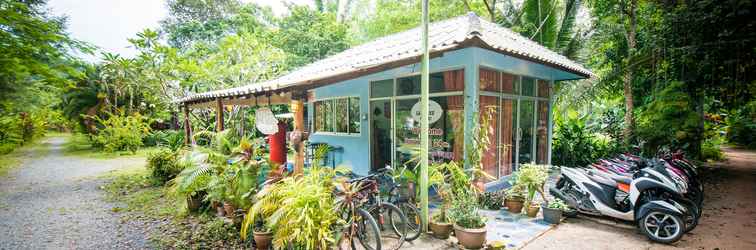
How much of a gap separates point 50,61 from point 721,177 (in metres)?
13.8

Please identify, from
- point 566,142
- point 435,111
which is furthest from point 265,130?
point 566,142

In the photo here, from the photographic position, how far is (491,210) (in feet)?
16.5

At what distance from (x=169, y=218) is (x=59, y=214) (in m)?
2.12

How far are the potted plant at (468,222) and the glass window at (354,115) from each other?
13.5ft

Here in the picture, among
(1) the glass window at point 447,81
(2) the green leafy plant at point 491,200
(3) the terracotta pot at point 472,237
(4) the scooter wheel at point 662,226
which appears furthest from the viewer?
(1) the glass window at point 447,81

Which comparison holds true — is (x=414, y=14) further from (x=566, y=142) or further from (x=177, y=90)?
(x=177, y=90)

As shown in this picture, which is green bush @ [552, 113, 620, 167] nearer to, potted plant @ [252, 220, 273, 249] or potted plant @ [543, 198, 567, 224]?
potted plant @ [543, 198, 567, 224]

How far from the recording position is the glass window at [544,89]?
23.9ft

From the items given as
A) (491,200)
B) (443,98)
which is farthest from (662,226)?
(443,98)

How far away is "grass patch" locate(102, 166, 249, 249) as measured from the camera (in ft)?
13.3

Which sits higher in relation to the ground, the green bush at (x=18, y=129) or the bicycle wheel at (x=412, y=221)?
the green bush at (x=18, y=129)

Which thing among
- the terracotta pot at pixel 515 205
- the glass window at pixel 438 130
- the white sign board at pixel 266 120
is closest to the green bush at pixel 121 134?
the white sign board at pixel 266 120

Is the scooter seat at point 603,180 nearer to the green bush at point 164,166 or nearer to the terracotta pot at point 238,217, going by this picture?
the terracotta pot at point 238,217

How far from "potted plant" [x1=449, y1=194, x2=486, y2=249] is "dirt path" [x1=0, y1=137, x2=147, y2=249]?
12.9 feet
